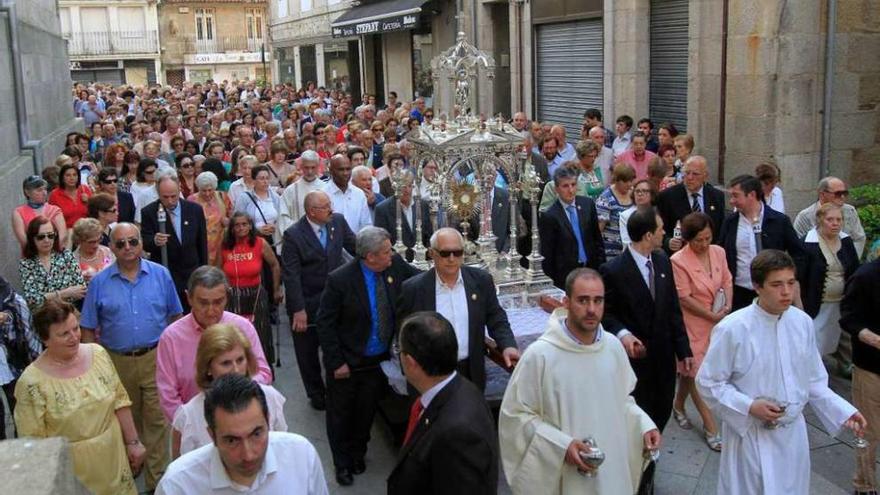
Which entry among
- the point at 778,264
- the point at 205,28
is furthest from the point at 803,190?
the point at 205,28

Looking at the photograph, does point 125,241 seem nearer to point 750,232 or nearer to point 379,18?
point 750,232

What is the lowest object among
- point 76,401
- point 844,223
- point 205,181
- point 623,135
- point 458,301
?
point 76,401

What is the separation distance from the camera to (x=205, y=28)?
56.6 metres

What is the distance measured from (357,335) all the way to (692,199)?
136 inches

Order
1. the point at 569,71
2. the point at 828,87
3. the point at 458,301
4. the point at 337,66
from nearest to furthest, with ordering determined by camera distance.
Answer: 1. the point at 458,301
2. the point at 828,87
3. the point at 569,71
4. the point at 337,66

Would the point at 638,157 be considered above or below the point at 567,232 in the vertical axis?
above

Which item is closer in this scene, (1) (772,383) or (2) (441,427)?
(2) (441,427)

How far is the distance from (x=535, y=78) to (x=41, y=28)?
28.3 ft

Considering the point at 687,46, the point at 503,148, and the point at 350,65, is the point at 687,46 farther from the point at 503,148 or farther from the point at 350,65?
the point at 350,65

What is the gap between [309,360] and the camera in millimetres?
7258

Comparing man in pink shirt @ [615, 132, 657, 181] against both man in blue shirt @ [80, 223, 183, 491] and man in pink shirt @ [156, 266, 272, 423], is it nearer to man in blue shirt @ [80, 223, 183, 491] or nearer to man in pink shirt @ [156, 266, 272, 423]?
man in blue shirt @ [80, 223, 183, 491]

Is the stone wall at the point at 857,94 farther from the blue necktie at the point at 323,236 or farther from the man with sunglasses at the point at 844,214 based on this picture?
the blue necktie at the point at 323,236

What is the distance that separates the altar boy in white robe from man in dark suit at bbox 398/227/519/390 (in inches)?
54.8

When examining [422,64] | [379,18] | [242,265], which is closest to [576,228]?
[242,265]
